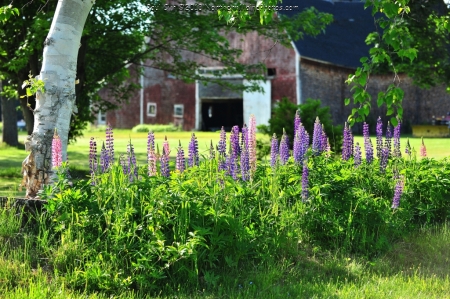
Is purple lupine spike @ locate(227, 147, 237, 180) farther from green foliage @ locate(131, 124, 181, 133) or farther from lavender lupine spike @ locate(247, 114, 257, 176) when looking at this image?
green foliage @ locate(131, 124, 181, 133)

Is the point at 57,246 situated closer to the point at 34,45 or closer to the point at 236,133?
the point at 236,133

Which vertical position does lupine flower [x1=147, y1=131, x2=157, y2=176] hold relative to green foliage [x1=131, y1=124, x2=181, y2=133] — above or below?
above

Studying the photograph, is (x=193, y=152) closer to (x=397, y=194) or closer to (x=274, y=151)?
(x=274, y=151)

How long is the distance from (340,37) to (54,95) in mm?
33740

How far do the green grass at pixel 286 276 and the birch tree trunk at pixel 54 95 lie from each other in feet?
5.37

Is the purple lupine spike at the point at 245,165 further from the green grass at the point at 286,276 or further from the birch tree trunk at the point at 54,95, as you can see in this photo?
the birch tree trunk at the point at 54,95

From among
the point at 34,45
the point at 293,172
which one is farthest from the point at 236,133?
the point at 34,45

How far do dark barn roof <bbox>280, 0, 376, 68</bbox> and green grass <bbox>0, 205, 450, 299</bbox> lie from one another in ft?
86.8

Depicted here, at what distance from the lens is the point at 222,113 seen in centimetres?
4162

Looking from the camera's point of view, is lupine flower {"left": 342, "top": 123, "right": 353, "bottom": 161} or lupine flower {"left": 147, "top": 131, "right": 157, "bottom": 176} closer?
lupine flower {"left": 147, "top": 131, "right": 157, "bottom": 176}

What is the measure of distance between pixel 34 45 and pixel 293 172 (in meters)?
7.73

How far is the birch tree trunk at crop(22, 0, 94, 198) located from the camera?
7.88 m

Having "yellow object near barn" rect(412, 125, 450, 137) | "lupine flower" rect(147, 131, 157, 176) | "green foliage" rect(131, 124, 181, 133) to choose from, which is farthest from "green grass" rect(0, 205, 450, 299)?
"green foliage" rect(131, 124, 181, 133)

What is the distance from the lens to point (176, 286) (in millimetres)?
5527
